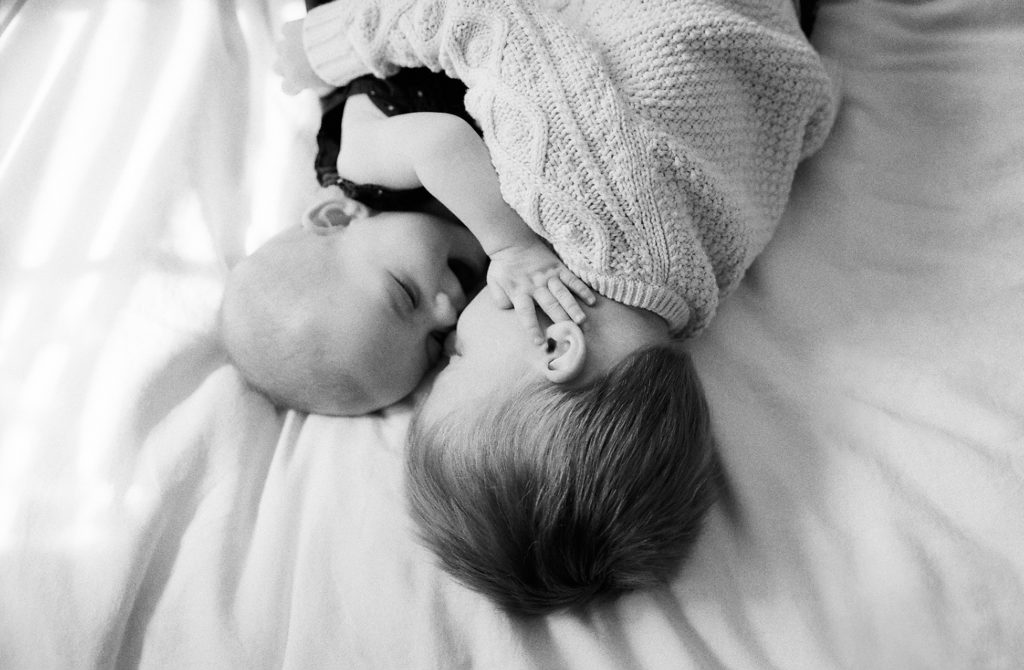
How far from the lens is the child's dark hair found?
702 mm

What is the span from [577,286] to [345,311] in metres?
0.27

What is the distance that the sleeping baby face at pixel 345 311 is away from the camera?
865mm

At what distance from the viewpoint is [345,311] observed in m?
0.87

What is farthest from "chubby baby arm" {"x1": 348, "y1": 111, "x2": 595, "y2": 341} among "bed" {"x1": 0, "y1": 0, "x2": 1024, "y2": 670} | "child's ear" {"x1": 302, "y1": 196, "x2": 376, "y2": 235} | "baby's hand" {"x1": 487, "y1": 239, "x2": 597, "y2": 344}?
"bed" {"x1": 0, "y1": 0, "x2": 1024, "y2": 670}

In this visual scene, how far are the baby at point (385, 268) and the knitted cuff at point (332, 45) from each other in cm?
4

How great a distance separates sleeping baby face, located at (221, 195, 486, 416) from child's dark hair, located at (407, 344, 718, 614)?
0.52 ft

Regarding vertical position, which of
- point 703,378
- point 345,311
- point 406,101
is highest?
point 406,101

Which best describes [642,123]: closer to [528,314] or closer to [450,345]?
[528,314]

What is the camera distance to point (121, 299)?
3.19ft

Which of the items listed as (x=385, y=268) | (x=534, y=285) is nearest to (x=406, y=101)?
(x=385, y=268)

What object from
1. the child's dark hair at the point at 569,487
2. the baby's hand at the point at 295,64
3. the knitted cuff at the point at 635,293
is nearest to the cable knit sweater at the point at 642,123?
the knitted cuff at the point at 635,293

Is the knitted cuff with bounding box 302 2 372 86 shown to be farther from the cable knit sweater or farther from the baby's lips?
the baby's lips

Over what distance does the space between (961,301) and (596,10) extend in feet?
1.73

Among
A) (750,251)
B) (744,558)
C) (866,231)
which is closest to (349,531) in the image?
(744,558)
